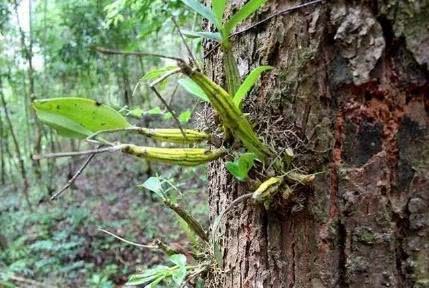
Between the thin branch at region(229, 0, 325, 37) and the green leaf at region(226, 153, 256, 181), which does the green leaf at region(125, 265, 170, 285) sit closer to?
the green leaf at region(226, 153, 256, 181)

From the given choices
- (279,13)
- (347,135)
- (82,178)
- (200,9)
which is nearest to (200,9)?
(200,9)

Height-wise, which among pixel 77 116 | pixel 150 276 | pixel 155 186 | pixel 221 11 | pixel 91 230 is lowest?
pixel 91 230

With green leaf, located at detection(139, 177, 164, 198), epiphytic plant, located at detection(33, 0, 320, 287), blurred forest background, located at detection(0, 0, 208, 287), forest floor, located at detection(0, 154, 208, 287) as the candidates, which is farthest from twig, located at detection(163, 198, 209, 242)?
forest floor, located at detection(0, 154, 208, 287)

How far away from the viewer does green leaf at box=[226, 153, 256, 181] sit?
0.66 meters

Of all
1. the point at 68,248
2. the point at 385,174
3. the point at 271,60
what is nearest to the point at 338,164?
the point at 385,174

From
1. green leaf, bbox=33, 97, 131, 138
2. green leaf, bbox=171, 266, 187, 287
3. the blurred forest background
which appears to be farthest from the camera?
the blurred forest background

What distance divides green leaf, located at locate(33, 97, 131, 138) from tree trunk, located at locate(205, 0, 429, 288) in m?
0.21

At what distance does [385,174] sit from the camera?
2.04 feet

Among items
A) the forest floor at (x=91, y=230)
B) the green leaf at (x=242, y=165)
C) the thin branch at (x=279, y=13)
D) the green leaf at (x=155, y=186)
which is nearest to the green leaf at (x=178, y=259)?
the green leaf at (x=155, y=186)

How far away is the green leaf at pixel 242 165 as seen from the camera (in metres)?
0.66

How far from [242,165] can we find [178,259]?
0.91 feet

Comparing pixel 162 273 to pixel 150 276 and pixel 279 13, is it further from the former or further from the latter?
pixel 279 13

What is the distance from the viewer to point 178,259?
858 millimetres

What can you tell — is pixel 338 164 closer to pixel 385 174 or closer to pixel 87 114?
pixel 385 174
